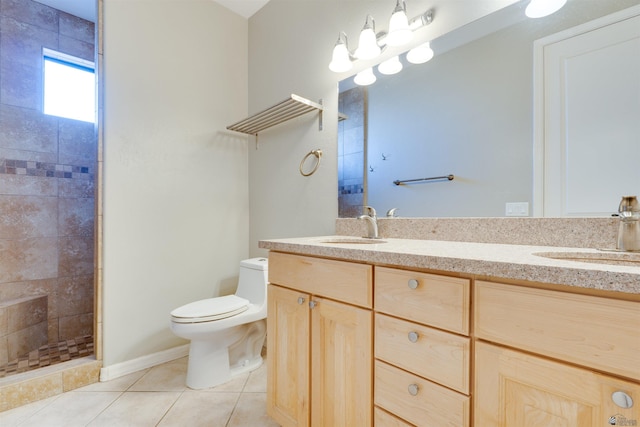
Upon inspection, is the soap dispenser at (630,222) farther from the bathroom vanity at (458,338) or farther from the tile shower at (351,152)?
the tile shower at (351,152)

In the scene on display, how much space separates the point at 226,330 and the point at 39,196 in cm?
178

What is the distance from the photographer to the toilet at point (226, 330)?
1565 millimetres

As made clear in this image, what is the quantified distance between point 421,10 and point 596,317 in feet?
4.50

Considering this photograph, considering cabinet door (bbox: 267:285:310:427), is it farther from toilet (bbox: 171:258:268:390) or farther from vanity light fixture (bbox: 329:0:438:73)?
vanity light fixture (bbox: 329:0:438:73)

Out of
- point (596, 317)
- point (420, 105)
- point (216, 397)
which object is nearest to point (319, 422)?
point (216, 397)

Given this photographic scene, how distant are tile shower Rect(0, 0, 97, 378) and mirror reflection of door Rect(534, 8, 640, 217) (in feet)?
8.20

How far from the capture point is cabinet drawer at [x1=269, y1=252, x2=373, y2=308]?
0.94 meters

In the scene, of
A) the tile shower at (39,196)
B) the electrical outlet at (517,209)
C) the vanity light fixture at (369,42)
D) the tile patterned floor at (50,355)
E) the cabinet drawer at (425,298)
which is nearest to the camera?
the cabinet drawer at (425,298)

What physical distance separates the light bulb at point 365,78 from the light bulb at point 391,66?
59 millimetres

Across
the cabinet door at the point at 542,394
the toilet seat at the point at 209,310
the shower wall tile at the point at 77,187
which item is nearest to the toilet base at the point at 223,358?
the toilet seat at the point at 209,310

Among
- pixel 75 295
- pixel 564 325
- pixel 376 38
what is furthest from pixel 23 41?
pixel 564 325

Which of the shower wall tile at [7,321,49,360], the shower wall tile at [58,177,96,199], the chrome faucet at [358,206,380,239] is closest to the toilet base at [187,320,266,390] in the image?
the chrome faucet at [358,206,380,239]

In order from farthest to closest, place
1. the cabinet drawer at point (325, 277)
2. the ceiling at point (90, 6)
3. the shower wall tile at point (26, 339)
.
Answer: the ceiling at point (90, 6), the shower wall tile at point (26, 339), the cabinet drawer at point (325, 277)

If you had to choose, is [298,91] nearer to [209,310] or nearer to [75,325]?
[209,310]
